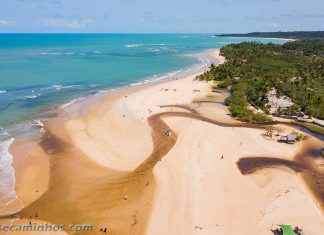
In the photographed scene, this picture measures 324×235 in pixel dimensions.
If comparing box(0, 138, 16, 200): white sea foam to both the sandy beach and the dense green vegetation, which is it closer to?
the sandy beach

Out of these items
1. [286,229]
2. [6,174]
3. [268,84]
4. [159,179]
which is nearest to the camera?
[286,229]

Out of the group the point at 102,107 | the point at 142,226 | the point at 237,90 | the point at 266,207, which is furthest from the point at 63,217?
the point at 237,90

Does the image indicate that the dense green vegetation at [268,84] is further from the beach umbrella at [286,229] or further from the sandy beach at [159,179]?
the beach umbrella at [286,229]

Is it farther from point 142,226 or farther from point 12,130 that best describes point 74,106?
point 142,226

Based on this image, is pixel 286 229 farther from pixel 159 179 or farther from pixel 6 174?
pixel 6 174

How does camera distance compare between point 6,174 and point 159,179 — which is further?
point 6,174

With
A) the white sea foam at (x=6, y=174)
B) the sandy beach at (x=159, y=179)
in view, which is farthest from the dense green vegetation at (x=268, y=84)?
the white sea foam at (x=6, y=174)

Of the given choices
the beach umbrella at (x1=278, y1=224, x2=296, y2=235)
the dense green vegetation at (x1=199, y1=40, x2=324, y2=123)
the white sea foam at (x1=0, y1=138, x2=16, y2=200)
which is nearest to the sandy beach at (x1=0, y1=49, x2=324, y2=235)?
the white sea foam at (x1=0, y1=138, x2=16, y2=200)

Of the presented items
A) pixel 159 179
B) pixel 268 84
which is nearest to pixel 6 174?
pixel 159 179
